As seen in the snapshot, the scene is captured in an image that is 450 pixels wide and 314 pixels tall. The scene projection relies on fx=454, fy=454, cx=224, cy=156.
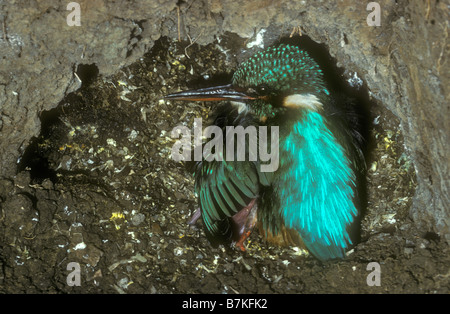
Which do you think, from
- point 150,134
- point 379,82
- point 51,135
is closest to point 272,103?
point 379,82

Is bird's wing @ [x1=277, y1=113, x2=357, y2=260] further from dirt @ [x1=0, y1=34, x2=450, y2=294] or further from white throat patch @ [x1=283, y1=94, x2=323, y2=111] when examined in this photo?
dirt @ [x1=0, y1=34, x2=450, y2=294]

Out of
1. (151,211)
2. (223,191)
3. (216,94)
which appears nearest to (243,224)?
(223,191)

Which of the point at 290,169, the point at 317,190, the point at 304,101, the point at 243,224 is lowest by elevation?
the point at 243,224

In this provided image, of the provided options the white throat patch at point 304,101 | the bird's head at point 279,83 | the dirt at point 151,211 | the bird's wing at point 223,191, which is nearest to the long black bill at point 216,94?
the bird's head at point 279,83

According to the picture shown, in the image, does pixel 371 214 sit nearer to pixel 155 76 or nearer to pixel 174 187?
pixel 174 187

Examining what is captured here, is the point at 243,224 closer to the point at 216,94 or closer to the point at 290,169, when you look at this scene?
the point at 290,169

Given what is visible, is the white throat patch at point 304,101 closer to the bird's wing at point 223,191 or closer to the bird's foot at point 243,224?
the bird's wing at point 223,191
